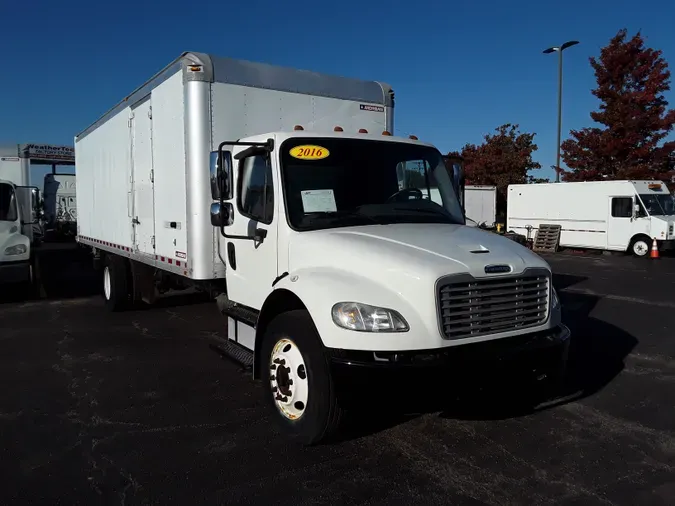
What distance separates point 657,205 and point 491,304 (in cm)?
2008

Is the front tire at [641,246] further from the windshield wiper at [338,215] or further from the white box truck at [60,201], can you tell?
the white box truck at [60,201]

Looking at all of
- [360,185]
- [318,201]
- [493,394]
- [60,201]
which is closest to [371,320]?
[493,394]

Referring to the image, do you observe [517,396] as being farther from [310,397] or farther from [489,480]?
[310,397]

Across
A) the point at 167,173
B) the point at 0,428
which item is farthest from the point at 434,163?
the point at 0,428

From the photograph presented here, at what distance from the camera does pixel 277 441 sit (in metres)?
4.36

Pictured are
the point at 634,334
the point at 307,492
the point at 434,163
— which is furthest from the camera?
the point at 634,334

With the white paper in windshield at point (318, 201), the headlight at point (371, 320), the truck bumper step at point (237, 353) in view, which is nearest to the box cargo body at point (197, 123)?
the truck bumper step at point (237, 353)

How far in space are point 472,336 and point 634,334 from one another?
213 inches

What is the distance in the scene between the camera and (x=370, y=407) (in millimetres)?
3719

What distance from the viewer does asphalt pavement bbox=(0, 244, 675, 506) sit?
362cm

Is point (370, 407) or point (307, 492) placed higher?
point (370, 407)

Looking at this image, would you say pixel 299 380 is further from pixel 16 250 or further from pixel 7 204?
pixel 7 204

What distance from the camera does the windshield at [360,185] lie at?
4.65m

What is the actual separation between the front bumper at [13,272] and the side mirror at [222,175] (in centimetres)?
723
